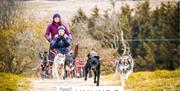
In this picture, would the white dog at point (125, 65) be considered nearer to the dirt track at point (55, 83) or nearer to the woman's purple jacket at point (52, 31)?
the dirt track at point (55, 83)

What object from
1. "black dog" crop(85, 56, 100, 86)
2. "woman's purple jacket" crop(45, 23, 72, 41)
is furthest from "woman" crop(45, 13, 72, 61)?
"black dog" crop(85, 56, 100, 86)

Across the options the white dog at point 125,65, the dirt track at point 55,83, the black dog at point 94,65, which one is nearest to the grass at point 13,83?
the dirt track at point 55,83

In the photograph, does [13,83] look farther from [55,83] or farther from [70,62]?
[70,62]

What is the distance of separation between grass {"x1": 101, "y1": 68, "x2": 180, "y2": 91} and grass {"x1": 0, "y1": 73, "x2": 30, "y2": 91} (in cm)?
82

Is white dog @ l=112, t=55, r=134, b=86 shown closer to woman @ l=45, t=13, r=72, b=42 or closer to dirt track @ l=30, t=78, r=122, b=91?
dirt track @ l=30, t=78, r=122, b=91

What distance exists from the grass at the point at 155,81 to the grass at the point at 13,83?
0.82 meters

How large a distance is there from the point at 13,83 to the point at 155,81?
1.48 metres

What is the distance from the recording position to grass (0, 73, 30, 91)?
5816 mm

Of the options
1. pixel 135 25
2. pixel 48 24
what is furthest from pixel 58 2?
pixel 135 25

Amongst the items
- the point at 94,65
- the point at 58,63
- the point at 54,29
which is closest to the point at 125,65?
the point at 94,65

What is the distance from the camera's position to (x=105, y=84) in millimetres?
5781

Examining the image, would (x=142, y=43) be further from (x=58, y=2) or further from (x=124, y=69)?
(x=58, y=2)

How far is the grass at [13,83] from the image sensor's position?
229 inches

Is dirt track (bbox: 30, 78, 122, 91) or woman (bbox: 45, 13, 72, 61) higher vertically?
woman (bbox: 45, 13, 72, 61)
